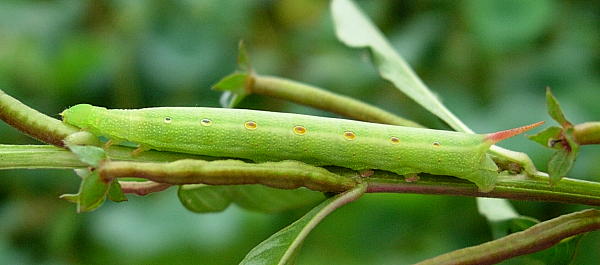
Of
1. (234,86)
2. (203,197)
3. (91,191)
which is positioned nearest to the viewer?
(91,191)

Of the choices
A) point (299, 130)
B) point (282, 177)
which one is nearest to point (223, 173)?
point (282, 177)

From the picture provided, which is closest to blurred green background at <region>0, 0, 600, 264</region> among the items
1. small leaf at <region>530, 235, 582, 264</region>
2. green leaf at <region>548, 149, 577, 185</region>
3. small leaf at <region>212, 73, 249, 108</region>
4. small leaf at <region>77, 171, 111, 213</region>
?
small leaf at <region>212, 73, 249, 108</region>

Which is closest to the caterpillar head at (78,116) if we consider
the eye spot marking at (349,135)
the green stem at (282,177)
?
the green stem at (282,177)

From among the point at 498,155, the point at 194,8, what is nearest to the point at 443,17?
the point at 194,8

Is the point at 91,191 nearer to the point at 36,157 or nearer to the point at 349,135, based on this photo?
the point at 36,157

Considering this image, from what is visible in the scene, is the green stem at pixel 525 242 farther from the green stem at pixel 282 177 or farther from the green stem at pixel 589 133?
the green stem at pixel 589 133

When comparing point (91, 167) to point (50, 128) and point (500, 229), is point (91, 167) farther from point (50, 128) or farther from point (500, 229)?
point (500, 229)

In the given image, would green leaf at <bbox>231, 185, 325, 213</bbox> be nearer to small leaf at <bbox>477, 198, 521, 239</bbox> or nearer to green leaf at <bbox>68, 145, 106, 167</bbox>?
small leaf at <bbox>477, 198, 521, 239</bbox>
